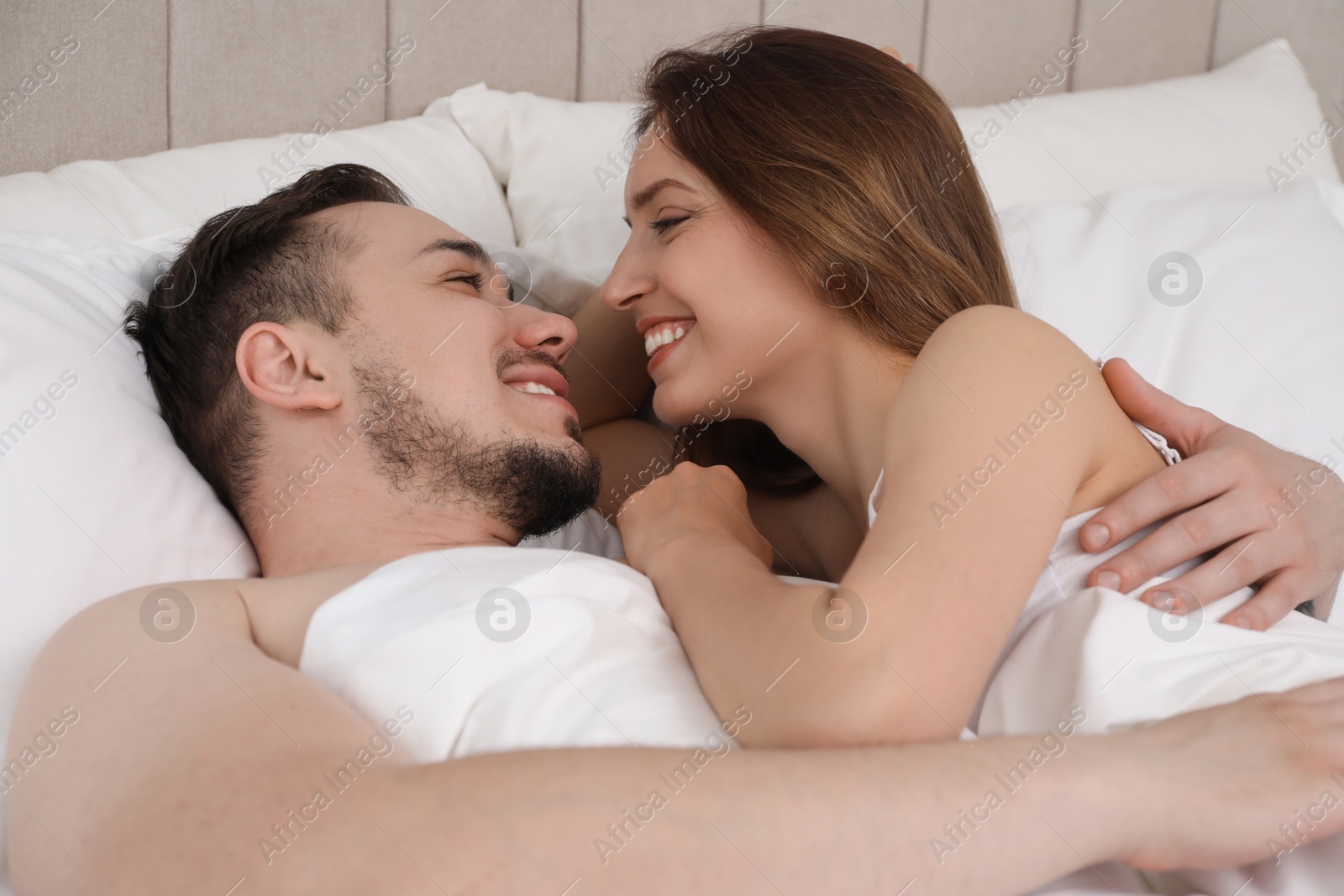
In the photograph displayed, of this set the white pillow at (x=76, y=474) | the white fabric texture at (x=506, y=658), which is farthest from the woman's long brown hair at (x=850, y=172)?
the white pillow at (x=76, y=474)

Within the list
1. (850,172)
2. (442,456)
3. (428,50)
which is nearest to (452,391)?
(442,456)

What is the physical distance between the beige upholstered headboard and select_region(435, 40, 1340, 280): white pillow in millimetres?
115

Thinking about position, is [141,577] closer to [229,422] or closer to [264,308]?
[229,422]

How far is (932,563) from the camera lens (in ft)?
2.68

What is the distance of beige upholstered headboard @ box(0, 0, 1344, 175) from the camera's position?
143 centimetres

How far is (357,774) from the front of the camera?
2.35 ft

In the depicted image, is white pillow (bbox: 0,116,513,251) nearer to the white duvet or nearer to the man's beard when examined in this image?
the man's beard

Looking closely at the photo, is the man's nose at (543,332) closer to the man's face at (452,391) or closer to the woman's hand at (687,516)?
the man's face at (452,391)

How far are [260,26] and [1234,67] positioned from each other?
6.73ft

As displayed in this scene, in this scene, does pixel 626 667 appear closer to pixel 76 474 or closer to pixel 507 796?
pixel 507 796

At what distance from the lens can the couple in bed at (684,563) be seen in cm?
70

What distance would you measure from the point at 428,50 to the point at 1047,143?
1.18 m

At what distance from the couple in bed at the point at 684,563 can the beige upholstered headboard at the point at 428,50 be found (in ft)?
1.21

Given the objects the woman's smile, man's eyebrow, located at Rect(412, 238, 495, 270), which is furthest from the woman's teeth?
man's eyebrow, located at Rect(412, 238, 495, 270)
